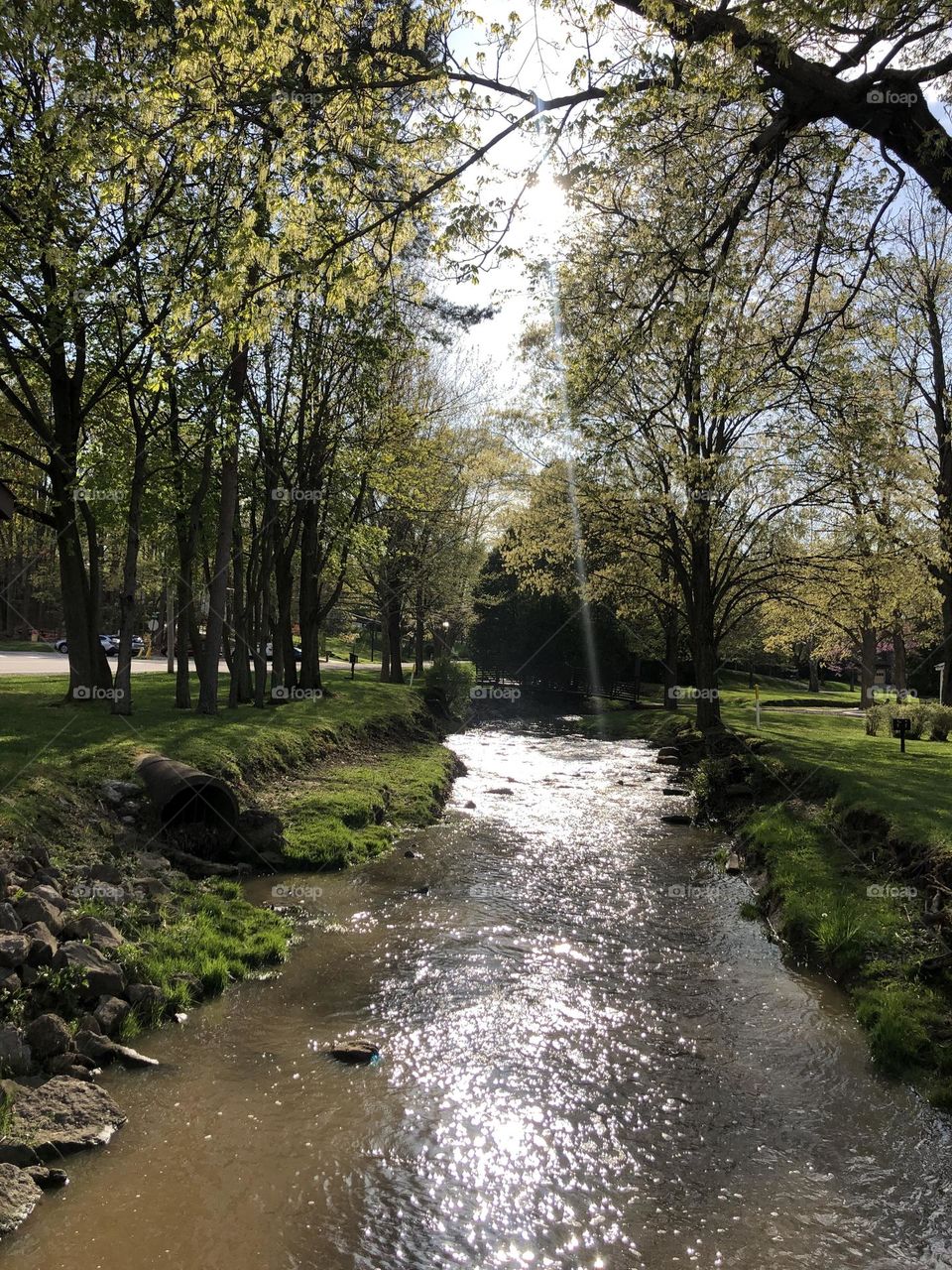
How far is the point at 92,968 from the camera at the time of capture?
6.58 m

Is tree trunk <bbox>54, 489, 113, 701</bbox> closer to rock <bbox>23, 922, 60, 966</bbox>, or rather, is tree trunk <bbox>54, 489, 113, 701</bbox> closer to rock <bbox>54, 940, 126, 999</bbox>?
rock <bbox>23, 922, 60, 966</bbox>

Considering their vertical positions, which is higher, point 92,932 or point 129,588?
point 129,588

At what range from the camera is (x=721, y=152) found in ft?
26.9

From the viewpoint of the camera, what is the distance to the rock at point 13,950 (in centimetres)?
612

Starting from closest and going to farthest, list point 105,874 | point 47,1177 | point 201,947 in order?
point 47,1177
point 201,947
point 105,874

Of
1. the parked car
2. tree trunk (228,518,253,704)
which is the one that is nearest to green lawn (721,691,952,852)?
tree trunk (228,518,253,704)

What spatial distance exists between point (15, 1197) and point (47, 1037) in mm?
1439

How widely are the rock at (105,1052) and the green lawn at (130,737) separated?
8.93 ft

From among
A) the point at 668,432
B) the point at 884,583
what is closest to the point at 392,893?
the point at 884,583

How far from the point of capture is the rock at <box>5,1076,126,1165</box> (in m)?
4.87

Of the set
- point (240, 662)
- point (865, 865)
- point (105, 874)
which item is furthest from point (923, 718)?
point (105, 874)

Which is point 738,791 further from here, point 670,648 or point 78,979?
point 670,648

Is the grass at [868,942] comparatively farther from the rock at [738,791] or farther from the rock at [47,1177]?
the rock at [47,1177]

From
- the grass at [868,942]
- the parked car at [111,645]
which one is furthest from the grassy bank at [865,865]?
the parked car at [111,645]
